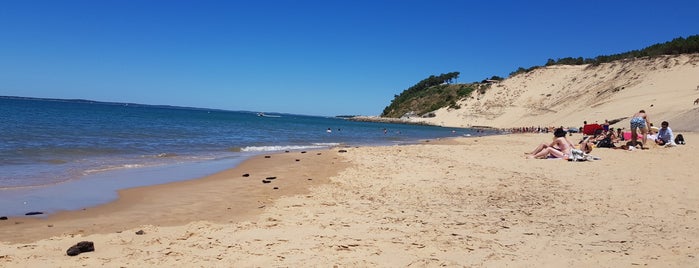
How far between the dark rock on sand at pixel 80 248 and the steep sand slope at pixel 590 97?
3166cm

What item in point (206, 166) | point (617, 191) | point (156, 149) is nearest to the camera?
point (617, 191)

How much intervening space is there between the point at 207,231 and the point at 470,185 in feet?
18.4

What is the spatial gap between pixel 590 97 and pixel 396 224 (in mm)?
60739

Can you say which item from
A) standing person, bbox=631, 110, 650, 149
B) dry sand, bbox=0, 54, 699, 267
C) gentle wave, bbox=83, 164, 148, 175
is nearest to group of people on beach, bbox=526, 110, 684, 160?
standing person, bbox=631, 110, 650, 149

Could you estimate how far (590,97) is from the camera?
58188 millimetres

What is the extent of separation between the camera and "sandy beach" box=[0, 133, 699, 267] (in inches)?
183

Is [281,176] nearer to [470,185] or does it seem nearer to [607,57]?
[470,185]

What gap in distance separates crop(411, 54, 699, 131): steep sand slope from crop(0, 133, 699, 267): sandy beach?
80.9 feet

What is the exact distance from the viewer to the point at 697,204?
6.92 m

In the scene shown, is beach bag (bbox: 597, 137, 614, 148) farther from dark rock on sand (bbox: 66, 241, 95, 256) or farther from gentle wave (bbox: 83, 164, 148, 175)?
dark rock on sand (bbox: 66, 241, 95, 256)

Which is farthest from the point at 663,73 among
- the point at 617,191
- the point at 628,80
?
the point at 617,191

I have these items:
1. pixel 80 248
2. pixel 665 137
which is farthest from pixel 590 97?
pixel 80 248

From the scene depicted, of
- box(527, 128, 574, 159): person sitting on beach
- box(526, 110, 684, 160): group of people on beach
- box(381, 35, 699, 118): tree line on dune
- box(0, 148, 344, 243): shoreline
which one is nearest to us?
box(0, 148, 344, 243): shoreline

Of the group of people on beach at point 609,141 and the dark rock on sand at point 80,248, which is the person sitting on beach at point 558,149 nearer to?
the group of people on beach at point 609,141
